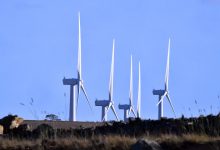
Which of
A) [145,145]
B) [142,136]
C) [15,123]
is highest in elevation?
[15,123]

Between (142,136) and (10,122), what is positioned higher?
(10,122)

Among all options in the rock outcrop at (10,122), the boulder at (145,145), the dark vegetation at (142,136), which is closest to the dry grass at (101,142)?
the dark vegetation at (142,136)

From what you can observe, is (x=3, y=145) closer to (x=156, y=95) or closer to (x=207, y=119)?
(x=207, y=119)

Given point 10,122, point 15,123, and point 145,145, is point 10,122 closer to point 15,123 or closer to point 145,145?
point 15,123

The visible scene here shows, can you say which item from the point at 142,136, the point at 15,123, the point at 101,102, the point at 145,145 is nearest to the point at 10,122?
the point at 15,123

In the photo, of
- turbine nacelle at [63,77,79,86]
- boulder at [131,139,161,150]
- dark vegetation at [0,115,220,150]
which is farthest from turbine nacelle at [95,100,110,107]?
boulder at [131,139,161,150]

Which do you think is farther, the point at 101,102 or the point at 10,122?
the point at 101,102

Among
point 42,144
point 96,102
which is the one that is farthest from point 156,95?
point 42,144

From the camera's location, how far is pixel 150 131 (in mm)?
28219

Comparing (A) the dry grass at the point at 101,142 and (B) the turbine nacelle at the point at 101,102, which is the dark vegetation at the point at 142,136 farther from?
(B) the turbine nacelle at the point at 101,102

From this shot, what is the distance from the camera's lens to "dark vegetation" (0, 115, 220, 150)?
22219mm

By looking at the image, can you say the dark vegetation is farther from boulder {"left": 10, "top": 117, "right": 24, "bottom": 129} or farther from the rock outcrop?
boulder {"left": 10, "top": 117, "right": 24, "bottom": 129}

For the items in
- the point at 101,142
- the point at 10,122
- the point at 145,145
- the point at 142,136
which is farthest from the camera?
the point at 10,122

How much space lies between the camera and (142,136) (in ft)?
84.5
